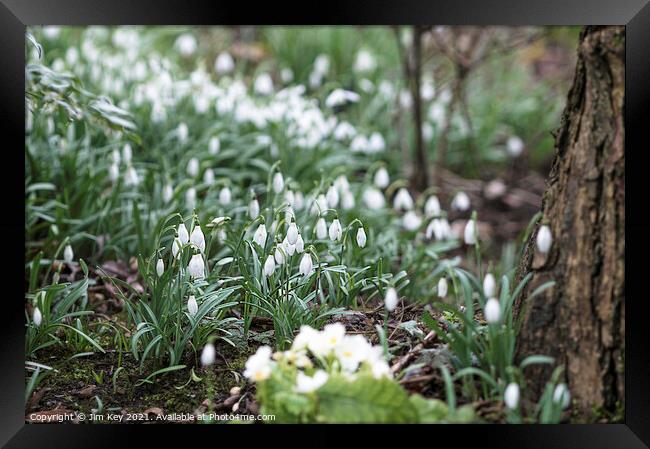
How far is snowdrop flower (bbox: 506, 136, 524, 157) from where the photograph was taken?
5.76 meters

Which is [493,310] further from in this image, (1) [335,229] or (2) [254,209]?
(2) [254,209]

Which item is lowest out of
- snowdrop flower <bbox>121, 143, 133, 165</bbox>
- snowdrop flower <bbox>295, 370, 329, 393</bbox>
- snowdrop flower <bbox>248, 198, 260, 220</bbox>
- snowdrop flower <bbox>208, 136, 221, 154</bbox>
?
snowdrop flower <bbox>295, 370, 329, 393</bbox>

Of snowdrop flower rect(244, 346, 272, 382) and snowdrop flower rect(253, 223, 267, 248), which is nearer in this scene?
snowdrop flower rect(244, 346, 272, 382)

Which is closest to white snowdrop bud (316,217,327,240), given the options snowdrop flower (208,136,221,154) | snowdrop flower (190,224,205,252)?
snowdrop flower (190,224,205,252)

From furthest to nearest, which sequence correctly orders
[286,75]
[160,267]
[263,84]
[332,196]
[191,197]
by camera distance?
1. [286,75]
2. [263,84]
3. [191,197]
4. [332,196]
5. [160,267]

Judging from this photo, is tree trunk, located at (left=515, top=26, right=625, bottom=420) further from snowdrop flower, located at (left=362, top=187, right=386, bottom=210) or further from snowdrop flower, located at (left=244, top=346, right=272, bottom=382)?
snowdrop flower, located at (left=362, top=187, right=386, bottom=210)

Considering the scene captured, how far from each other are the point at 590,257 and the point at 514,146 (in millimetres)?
3578

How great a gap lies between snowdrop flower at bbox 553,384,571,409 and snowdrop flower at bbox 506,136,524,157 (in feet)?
12.2

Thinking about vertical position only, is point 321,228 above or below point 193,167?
below

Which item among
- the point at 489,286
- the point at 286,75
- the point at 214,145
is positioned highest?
the point at 286,75

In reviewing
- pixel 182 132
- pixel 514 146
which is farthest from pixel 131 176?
pixel 514 146

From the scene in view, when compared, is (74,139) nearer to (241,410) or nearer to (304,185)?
(304,185)

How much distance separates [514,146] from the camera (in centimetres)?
575
